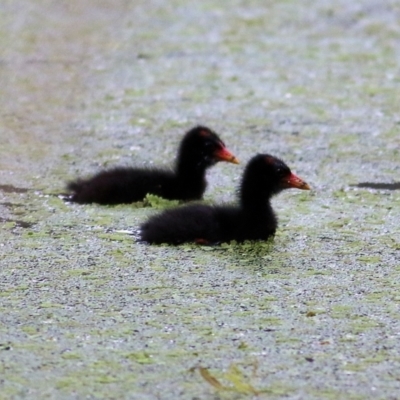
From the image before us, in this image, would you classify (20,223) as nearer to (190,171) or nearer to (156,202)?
(156,202)

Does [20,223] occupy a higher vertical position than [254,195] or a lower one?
lower

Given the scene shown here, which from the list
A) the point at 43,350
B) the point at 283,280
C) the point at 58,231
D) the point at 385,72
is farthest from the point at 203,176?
the point at 385,72

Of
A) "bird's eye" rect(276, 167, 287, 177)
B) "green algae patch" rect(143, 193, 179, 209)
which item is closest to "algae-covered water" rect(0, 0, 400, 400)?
"green algae patch" rect(143, 193, 179, 209)

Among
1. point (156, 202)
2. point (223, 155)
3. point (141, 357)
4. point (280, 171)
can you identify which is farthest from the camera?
point (223, 155)

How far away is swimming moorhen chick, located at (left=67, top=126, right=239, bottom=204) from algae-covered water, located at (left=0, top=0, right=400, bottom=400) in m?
0.09

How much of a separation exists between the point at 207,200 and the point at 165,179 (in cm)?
28

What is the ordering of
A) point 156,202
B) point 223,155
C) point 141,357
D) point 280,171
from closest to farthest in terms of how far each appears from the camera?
point 141,357, point 280,171, point 156,202, point 223,155

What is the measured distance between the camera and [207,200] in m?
6.80

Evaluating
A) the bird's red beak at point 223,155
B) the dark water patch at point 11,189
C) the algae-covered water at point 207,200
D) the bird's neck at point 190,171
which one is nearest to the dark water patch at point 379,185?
the algae-covered water at point 207,200

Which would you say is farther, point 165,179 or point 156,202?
point 165,179

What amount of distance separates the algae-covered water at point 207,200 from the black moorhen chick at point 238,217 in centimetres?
9

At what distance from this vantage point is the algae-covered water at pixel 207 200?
408 centimetres

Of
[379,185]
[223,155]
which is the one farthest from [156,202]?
[379,185]

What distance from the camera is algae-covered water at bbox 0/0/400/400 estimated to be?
13.4 feet
